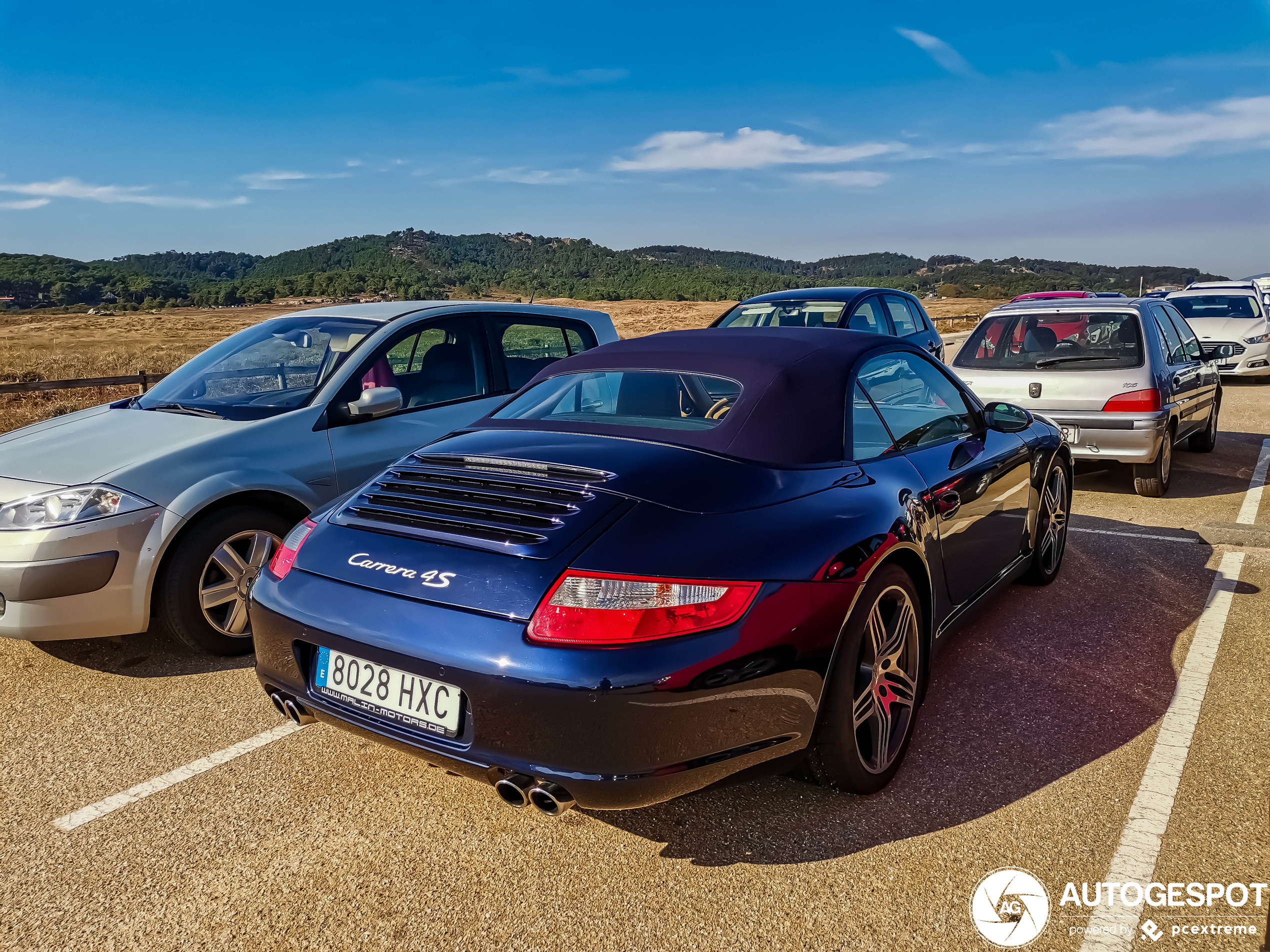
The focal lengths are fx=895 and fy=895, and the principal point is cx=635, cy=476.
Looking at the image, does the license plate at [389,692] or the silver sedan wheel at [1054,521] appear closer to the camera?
the license plate at [389,692]

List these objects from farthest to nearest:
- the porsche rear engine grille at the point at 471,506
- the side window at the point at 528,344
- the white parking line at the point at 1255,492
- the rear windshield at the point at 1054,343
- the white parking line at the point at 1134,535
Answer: the rear windshield at the point at 1054,343 < the white parking line at the point at 1255,492 < the white parking line at the point at 1134,535 < the side window at the point at 528,344 < the porsche rear engine grille at the point at 471,506

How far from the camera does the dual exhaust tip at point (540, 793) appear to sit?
2.30 metres

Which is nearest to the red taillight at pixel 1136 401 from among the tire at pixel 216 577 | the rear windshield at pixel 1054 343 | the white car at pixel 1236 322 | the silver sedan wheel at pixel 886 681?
the rear windshield at pixel 1054 343

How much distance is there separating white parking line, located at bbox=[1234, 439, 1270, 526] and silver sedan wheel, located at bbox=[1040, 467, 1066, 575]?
7.54 feet

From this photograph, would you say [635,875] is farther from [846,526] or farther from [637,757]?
[846,526]

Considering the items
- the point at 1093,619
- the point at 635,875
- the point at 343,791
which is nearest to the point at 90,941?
the point at 343,791

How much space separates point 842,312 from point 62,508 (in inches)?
318

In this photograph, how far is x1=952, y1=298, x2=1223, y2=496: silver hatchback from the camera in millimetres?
7262

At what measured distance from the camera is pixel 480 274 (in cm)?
13525

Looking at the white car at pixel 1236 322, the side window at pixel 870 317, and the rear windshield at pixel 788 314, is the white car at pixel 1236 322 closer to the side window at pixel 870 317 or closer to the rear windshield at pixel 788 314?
the side window at pixel 870 317

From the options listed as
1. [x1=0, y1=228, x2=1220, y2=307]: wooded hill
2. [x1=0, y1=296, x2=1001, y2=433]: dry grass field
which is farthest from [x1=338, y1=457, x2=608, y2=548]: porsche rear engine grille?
[x1=0, y1=228, x2=1220, y2=307]: wooded hill

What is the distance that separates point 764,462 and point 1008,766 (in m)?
1.42

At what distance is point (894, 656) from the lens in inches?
120

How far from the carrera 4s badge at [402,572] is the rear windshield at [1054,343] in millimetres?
6659
